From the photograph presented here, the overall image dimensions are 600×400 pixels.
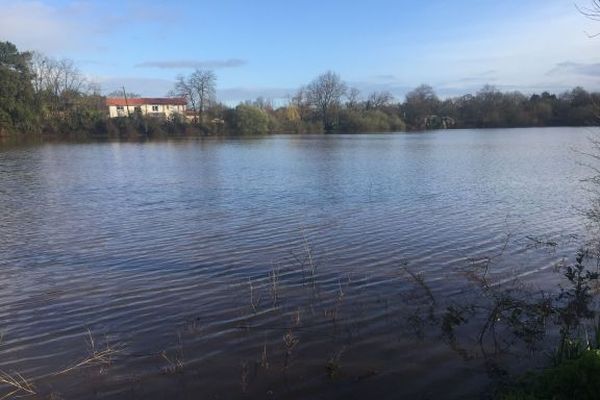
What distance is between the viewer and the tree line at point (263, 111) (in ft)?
269

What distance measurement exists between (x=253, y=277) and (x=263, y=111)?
97831 mm

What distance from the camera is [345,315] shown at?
8828 mm

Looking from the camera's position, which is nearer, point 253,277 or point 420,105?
point 253,277

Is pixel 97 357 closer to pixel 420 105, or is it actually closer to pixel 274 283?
pixel 274 283

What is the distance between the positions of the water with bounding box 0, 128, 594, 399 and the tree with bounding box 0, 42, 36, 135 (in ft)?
202

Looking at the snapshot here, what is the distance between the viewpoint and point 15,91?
78812mm

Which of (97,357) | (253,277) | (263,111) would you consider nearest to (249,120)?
(263,111)

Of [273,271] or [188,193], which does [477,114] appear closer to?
[188,193]

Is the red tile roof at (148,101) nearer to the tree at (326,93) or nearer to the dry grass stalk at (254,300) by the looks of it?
the tree at (326,93)

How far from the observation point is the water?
6.82 m

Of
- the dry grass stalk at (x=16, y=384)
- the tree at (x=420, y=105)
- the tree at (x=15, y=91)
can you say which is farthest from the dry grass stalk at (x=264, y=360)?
the tree at (x=420, y=105)

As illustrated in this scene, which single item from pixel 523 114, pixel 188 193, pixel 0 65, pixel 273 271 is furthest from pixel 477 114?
pixel 273 271

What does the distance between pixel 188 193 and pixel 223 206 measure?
4314 mm

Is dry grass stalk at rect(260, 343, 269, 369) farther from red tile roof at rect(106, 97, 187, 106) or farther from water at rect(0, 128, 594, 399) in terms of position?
red tile roof at rect(106, 97, 187, 106)
